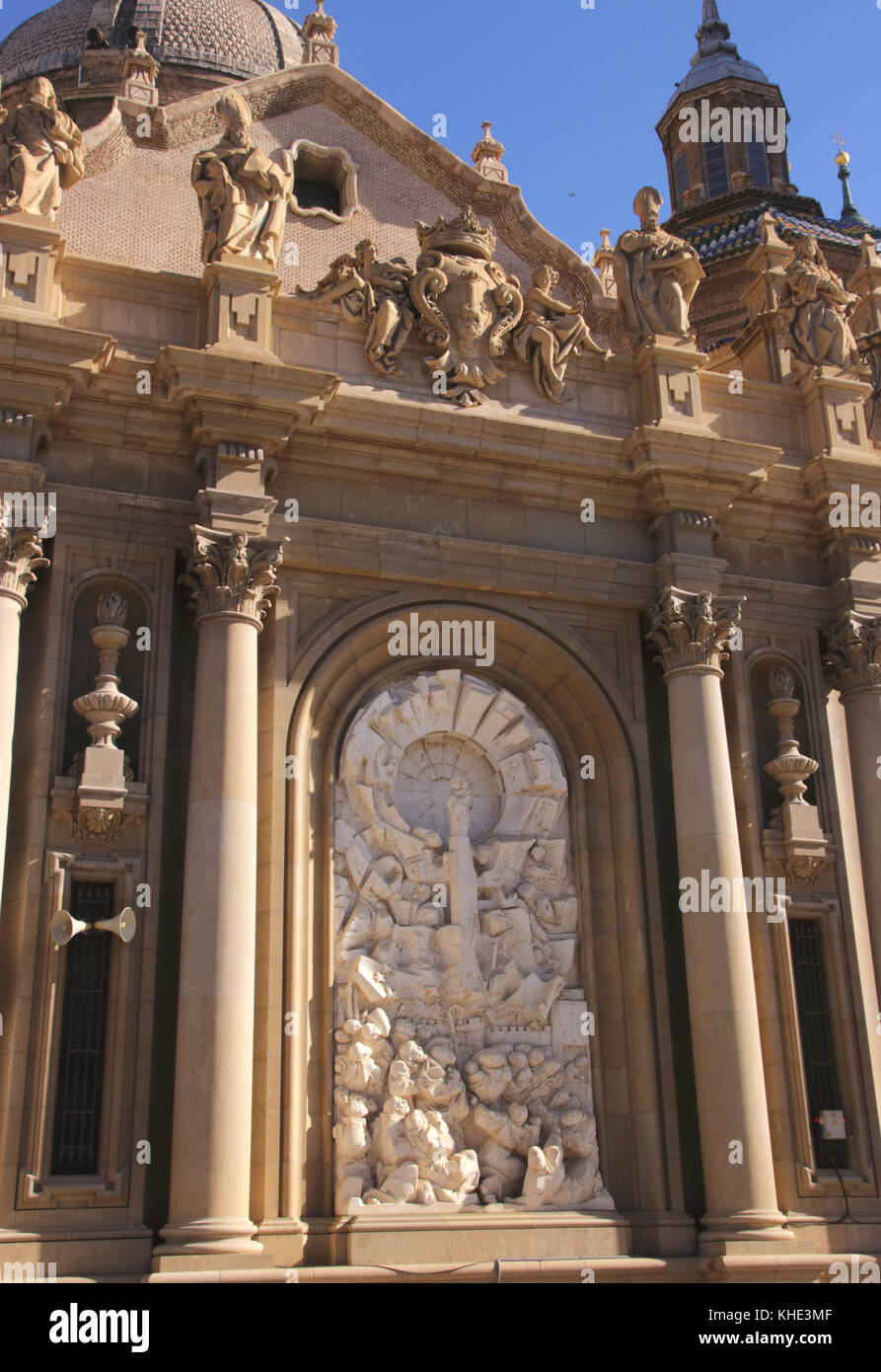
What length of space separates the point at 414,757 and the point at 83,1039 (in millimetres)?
5455

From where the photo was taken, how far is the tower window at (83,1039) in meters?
15.4

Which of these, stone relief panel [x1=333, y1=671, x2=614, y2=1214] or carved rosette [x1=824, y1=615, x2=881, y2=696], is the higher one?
carved rosette [x1=824, y1=615, x2=881, y2=696]

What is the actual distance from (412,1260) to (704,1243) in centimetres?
346

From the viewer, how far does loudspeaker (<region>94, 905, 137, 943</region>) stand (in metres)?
15.3

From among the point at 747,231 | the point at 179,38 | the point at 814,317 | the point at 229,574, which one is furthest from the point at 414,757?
the point at 747,231

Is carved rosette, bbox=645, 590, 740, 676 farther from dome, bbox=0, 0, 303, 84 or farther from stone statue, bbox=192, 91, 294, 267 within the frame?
dome, bbox=0, 0, 303, 84

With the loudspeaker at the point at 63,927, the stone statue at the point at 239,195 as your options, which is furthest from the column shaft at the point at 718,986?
the stone statue at the point at 239,195

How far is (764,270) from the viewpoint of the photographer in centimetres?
2309

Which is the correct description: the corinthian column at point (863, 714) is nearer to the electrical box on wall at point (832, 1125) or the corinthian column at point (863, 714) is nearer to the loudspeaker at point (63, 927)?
the electrical box on wall at point (832, 1125)

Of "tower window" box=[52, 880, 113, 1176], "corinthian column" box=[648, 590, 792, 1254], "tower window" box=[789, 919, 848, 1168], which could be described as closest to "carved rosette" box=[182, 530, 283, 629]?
"tower window" box=[52, 880, 113, 1176]

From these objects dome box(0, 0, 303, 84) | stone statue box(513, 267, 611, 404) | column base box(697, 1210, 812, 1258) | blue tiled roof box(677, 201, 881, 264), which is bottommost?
column base box(697, 1210, 812, 1258)

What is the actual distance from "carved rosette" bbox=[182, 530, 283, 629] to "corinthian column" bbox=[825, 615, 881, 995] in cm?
823
